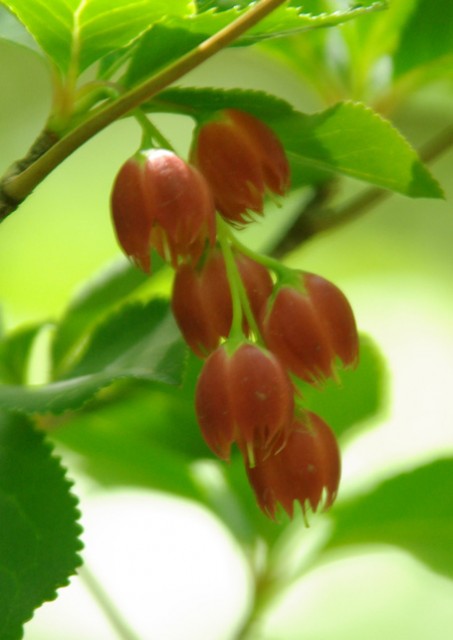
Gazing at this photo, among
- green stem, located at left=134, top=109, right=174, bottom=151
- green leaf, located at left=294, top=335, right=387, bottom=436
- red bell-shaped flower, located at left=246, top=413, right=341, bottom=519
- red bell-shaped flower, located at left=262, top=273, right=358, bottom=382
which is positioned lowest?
green leaf, located at left=294, top=335, right=387, bottom=436

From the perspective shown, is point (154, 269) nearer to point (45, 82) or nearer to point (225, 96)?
point (225, 96)

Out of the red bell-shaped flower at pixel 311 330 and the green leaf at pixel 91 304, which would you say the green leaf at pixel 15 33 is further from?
the green leaf at pixel 91 304

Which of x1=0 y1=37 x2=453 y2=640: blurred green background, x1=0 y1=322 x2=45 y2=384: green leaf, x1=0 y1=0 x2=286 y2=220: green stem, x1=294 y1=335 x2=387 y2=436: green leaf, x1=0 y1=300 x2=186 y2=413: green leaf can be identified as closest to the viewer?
x1=0 y1=0 x2=286 y2=220: green stem

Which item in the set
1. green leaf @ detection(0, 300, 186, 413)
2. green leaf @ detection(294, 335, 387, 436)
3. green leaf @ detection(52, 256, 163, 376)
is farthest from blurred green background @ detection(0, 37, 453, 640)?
green leaf @ detection(0, 300, 186, 413)

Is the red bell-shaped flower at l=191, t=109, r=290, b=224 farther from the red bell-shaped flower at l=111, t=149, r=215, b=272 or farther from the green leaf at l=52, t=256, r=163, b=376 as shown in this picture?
the green leaf at l=52, t=256, r=163, b=376

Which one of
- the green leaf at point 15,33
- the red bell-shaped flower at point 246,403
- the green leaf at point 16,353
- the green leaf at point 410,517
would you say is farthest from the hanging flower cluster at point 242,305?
the green leaf at point 410,517

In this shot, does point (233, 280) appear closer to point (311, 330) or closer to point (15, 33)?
point (311, 330)
